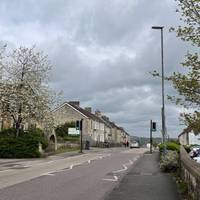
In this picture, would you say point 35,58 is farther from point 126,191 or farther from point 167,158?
point 126,191

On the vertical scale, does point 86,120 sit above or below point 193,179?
above

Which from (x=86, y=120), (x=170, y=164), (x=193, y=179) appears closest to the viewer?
(x=193, y=179)

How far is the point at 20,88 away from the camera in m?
45.7

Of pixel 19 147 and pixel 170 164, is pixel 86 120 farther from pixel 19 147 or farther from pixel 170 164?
pixel 170 164

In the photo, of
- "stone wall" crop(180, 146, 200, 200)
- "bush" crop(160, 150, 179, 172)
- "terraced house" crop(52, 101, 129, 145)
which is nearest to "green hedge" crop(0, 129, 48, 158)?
"bush" crop(160, 150, 179, 172)

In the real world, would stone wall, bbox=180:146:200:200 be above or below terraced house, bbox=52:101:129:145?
below

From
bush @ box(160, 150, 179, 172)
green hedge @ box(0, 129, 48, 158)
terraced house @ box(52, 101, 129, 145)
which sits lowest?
bush @ box(160, 150, 179, 172)

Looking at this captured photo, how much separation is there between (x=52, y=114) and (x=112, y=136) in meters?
94.2

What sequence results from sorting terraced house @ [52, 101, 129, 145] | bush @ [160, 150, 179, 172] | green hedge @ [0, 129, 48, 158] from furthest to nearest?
terraced house @ [52, 101, 129, 145] < green hedge @ [0, 129, 48, 158] < bush @ [160, 150, 179, 172]

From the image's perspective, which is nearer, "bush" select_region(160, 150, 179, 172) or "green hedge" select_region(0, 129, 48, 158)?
"bush" select_region(160, 150, 179, 172)

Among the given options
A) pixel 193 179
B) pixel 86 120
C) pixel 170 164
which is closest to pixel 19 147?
pixel 170 164

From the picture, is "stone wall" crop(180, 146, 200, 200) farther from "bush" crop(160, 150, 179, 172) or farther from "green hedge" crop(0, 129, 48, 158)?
"green hedge" crop(0, 129, 48, 158)

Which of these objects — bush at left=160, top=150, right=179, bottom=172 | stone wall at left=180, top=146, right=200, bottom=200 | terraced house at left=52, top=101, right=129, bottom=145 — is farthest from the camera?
terraced house at left=52, top=101, right=129, bottom=145

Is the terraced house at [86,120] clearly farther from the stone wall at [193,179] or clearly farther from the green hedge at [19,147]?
the stone wall at [193,179]
